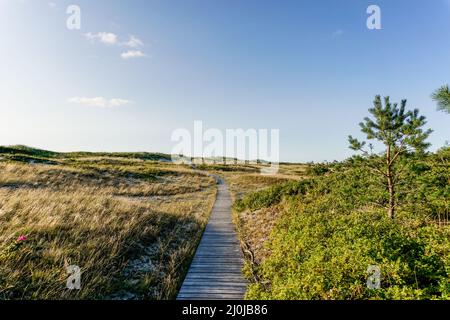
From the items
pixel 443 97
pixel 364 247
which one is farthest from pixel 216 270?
pixel 443 97

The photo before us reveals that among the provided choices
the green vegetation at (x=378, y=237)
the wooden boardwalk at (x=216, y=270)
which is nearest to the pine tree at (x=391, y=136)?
the green vegetation at (x=378, y=237)

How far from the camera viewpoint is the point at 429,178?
6742 mm

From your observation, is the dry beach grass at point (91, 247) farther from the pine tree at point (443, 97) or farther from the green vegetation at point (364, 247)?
the pine tree at point (443, 97)

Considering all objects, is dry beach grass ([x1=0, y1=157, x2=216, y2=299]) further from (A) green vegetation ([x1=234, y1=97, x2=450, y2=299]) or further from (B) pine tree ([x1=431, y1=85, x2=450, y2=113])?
(B) pine tree ([x1=431, y1=85, x2=450, y2=113])

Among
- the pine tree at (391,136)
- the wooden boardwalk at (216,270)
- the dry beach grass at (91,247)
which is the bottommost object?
the wooden boardwalk at (216,270)

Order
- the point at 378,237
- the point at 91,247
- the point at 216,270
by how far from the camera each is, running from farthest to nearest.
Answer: the point at 216,270 < the point at 91,247 < the point at 378,237

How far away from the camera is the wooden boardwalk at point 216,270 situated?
20.5ft

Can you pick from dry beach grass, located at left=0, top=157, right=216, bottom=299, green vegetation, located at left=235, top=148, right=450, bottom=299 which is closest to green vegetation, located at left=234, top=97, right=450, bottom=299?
green vegetation, located at left=235, top=148, right=450, bottom=299

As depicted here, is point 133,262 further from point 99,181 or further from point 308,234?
point 99,181

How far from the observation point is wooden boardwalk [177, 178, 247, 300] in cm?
626

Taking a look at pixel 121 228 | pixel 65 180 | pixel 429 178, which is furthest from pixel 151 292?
pixel 65 180

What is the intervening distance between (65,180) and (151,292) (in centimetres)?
2222

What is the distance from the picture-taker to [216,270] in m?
7.64

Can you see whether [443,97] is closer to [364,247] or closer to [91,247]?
[364,247]
